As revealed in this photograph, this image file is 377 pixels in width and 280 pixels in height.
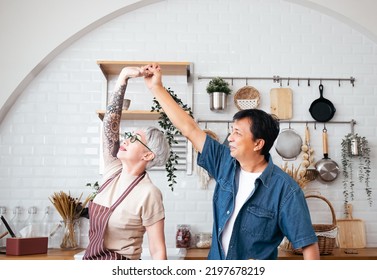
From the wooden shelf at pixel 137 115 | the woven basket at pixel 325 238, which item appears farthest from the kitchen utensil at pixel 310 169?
the wooden shelf at pixel 137 115

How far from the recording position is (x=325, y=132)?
5.02 metres

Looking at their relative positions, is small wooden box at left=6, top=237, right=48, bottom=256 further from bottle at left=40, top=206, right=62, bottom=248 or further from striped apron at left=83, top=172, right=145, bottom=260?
striped apron at left=83, top=172, right=145, bottom=260

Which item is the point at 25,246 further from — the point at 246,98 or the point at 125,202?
the point at 246,98

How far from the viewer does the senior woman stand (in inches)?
95.8

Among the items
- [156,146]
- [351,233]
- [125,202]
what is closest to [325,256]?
[351,233]

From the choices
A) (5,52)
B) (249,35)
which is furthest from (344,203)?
(5,52)

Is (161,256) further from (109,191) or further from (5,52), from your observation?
(5,52)

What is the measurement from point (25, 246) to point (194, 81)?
90.0 inches

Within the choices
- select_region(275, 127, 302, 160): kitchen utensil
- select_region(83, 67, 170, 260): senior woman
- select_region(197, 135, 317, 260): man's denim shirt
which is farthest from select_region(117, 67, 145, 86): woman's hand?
select_region(275, 127, 302, 160): kitchen utensil

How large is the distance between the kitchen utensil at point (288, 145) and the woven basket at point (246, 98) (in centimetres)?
43

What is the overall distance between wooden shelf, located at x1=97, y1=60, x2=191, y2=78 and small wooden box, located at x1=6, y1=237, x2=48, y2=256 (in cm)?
171
